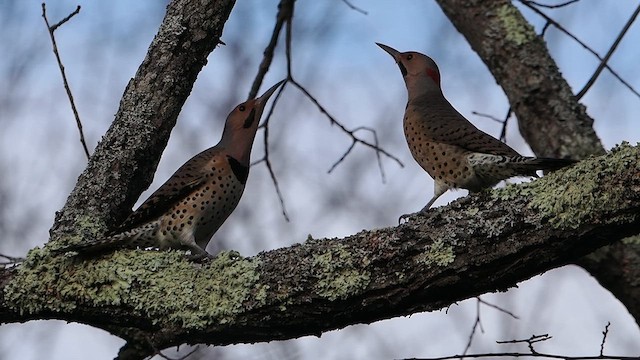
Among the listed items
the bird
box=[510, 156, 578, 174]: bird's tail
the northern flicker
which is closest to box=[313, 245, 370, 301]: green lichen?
the bird

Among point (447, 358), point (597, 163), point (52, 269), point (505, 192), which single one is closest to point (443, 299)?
point (447, 358)

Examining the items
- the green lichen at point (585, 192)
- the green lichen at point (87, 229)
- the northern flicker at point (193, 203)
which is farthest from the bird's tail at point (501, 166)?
the green lichen at point (87, 229)

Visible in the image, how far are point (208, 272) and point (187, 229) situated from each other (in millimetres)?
1226

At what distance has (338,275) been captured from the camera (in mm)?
3303

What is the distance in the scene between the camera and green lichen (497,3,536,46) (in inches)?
244

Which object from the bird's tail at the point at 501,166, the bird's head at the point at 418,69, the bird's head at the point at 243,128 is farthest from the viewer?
the bird's head at the point at 418,69

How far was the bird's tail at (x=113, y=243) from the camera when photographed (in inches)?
145

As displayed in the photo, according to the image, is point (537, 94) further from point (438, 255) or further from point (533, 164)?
point (438, 255)

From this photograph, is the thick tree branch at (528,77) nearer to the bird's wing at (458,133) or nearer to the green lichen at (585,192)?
the bird's wing at (458,133)

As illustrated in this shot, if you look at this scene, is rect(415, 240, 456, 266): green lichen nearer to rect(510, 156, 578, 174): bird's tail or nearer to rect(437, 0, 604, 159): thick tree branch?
rect(510, 156, 578, 174): bird's tail

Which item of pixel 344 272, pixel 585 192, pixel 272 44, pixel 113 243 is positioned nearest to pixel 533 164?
pixel 585 192

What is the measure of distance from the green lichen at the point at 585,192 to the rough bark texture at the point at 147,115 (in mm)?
1942

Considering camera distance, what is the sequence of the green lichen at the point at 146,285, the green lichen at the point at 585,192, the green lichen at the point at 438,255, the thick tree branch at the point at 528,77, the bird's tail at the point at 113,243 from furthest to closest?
the thick tree branch at the point at 528,77 < the bird's tail at the point at 113,243 < the green lichen at the point at 146,285 < the green lichen at the point at 438,255 < the green lichen at the point at 585,192

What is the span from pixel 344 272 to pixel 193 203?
1672 mm
